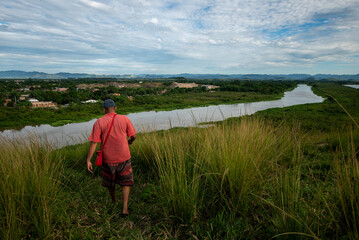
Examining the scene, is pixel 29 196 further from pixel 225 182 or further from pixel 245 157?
pixel 245 157

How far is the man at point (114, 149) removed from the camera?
2.74 metres

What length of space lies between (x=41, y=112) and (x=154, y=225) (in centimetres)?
3326

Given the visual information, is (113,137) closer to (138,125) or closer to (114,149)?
(114,149)

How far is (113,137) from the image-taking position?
109 inches

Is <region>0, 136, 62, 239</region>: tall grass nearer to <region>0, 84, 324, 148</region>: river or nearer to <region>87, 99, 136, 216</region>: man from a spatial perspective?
<region>87, 99, 136, 216</region>: man

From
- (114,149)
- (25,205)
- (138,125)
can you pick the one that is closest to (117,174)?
(114,149)

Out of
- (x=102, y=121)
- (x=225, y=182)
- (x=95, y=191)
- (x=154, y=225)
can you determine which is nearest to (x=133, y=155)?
(x=95, y=191)

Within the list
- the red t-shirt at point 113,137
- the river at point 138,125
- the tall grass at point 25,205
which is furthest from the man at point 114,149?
the river at point 138,125

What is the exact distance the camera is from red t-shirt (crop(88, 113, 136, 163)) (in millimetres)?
2738

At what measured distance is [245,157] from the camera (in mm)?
2416

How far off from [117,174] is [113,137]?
1.84 ft

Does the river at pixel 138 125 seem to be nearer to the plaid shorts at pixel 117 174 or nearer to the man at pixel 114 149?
the man at pixel 114 149

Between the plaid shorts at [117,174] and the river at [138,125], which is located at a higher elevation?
the plaid shorts at [117,174]

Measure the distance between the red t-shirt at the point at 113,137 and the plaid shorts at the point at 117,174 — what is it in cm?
9
